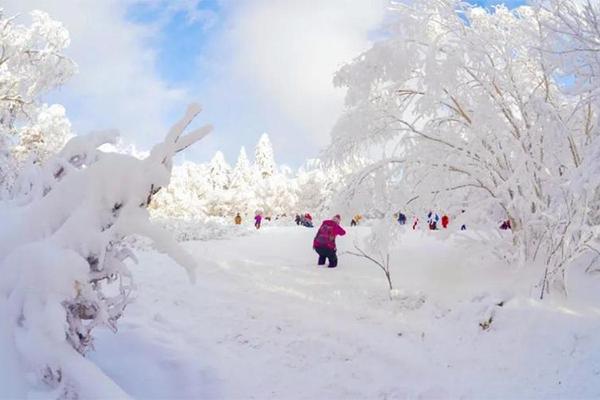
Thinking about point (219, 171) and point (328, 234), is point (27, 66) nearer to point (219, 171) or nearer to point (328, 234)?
point (328, 234)

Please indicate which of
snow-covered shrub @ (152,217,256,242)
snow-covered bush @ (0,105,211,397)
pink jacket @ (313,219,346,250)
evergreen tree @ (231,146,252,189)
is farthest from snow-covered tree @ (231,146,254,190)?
snow-covered bush @ (0,105,211,397)

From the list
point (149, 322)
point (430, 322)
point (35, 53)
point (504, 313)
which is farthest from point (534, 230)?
point (35, 53)

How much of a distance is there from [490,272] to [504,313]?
5.67ft

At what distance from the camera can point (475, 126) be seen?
7.50m

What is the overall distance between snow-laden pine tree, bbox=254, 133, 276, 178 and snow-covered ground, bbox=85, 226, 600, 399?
65.0 m

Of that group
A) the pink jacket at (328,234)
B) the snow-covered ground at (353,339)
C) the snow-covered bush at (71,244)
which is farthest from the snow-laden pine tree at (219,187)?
the snow-covered bush at (71,244)

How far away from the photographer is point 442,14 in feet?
26.9

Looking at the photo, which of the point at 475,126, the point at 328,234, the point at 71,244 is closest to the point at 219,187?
the point at 328,234

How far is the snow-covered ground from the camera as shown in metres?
4.78

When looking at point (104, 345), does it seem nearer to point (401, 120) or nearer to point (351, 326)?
point (351, 326)

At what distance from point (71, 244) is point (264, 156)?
71890 millimetres

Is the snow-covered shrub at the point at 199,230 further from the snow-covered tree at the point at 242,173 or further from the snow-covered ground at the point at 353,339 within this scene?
the snow-covered tree at the point at 242,173

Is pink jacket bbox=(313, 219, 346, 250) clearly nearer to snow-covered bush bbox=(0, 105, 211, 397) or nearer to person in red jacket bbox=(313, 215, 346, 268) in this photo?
person in red jacket bbox=(313, 215, 346, 268)

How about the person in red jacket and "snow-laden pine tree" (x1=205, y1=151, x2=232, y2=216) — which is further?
"snow-laden pine tree" (x1=205, y1=151, x2=232, y2=216)
